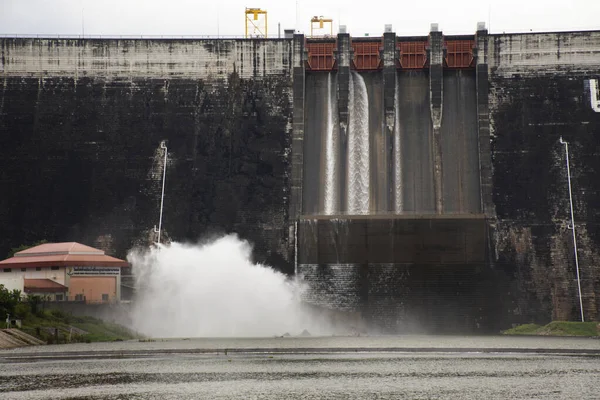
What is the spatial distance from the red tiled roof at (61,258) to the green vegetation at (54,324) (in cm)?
359

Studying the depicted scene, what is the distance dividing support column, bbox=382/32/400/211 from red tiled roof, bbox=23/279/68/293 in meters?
20.4

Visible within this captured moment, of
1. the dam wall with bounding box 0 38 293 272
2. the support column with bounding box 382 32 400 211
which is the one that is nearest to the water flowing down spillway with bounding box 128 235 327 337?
the dam wall with bounding box 0 38 293 272

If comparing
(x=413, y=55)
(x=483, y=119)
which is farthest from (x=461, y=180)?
(x=413, y=55)

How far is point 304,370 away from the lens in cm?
3117

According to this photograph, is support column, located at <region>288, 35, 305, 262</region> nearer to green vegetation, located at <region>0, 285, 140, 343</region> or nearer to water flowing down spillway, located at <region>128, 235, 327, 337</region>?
water flowing down spillway, located at <region>128, 235, 327, 337</region>

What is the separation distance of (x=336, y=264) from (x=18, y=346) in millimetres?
21458

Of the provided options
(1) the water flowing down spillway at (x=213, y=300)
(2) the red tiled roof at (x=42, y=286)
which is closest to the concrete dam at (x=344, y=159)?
(1) the water flowing down spillway at (x=213, y=300)

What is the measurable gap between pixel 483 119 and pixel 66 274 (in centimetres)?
2687

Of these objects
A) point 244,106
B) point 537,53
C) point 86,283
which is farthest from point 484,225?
point 86,283

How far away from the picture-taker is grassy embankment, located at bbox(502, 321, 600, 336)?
2130 inches

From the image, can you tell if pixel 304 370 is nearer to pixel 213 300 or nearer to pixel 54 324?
pixel 54 324

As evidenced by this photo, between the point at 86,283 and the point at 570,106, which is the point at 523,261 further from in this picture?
the point at 86,283

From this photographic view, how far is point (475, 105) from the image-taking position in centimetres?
6444

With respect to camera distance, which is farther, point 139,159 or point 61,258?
point 139,159
